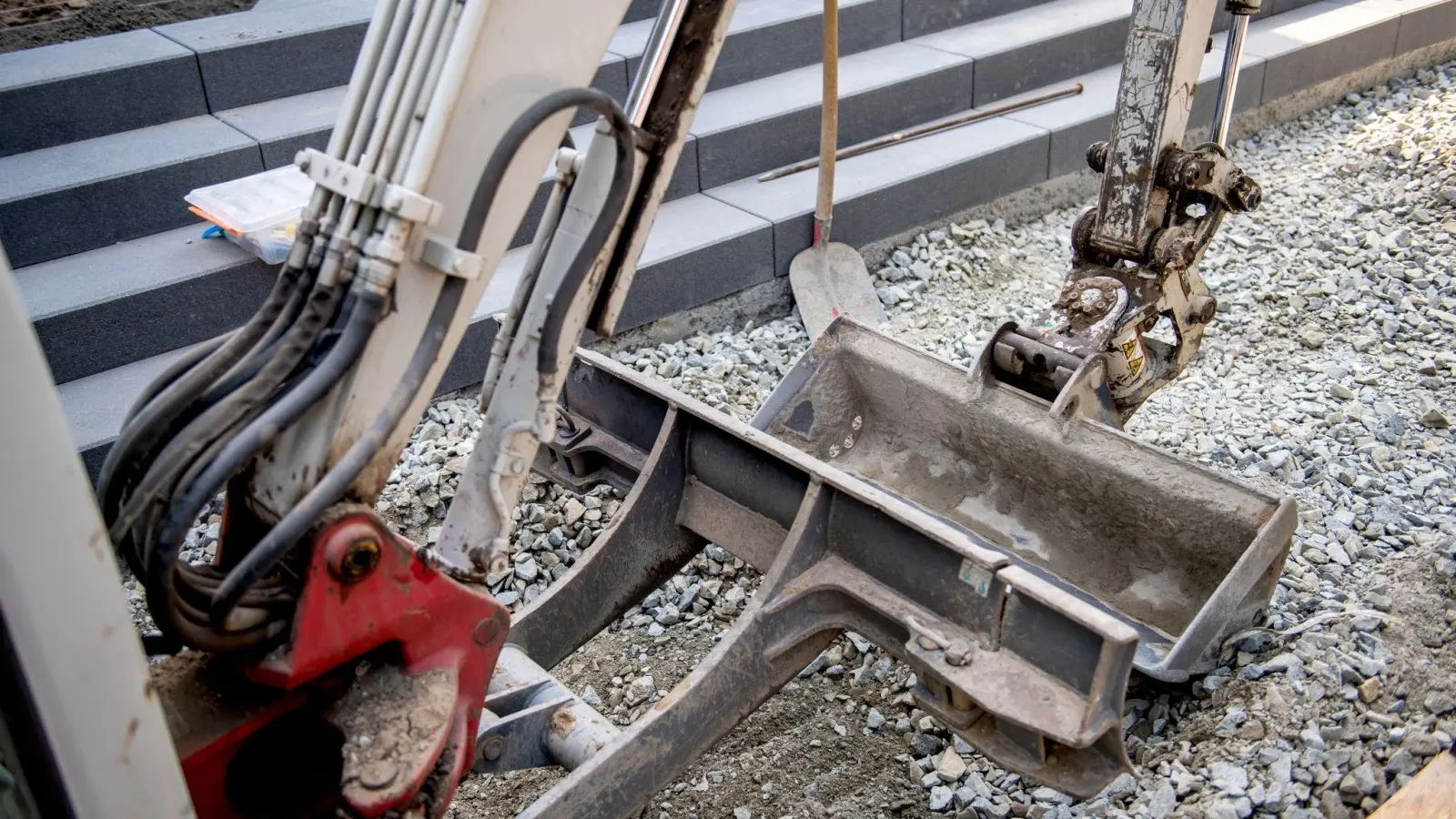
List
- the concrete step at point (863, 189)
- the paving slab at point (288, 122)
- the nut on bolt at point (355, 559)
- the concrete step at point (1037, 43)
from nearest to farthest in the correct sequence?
1. the nut on bolt at point (355, 559)
2. the concrete step at point (863, 189)
3. the paving slab at point (288, 122)
4. the concrete step at point (1037, 43)

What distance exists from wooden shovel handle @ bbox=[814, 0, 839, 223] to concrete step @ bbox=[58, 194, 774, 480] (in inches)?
10.1

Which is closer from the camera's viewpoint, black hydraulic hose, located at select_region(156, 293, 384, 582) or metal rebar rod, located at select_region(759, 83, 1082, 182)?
black hydraulic hose, located at select_region(156, 293, 384, 582)

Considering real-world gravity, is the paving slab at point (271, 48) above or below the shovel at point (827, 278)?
above

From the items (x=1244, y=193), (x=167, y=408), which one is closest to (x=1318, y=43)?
(x=1244, y=193)

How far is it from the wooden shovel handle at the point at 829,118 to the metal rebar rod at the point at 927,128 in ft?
1.26

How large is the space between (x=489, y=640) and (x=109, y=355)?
2.50 metres

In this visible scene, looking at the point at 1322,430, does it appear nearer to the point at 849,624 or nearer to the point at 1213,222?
the point at 1213,222

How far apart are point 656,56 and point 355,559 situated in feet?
3.32

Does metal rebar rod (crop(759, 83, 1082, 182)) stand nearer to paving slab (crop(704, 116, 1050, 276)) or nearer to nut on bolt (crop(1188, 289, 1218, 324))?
paving slab (crop(704, 116, 1050, 276))

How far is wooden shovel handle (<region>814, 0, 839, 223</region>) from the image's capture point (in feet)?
12.8

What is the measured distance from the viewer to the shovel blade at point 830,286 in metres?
5.03

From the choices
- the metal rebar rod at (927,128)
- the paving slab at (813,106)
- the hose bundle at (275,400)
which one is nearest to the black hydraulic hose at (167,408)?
the hose bundle at (275,400)

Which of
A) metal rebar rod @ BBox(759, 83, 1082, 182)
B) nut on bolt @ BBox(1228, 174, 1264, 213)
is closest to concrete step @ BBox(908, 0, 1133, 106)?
metal rebar rod @ BBox(759, 83, 1082, 182)

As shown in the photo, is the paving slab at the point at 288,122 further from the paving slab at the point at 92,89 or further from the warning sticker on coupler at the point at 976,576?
the warning sticker on coupler at the point at 976,576
